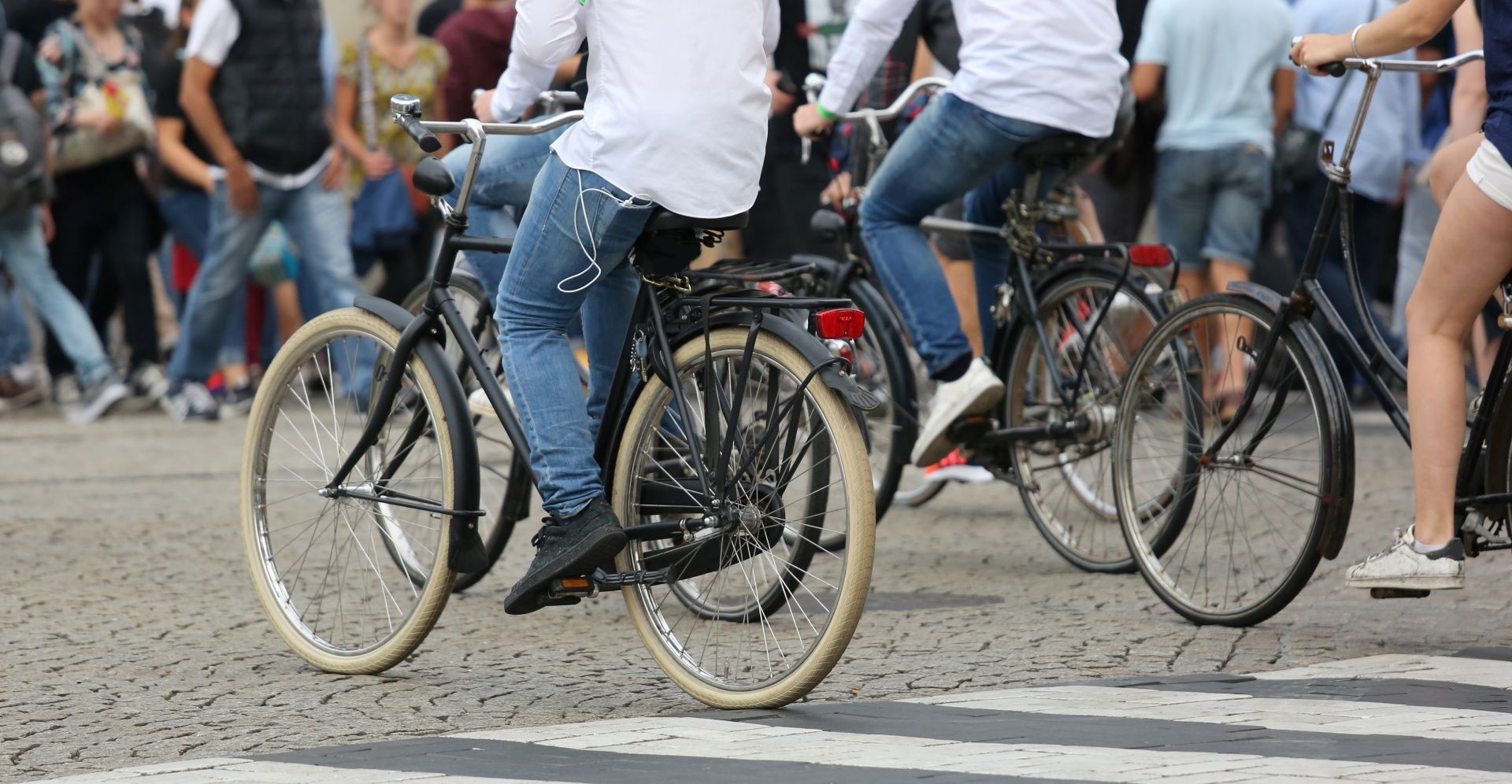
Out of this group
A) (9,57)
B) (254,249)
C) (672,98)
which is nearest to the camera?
(672,98)

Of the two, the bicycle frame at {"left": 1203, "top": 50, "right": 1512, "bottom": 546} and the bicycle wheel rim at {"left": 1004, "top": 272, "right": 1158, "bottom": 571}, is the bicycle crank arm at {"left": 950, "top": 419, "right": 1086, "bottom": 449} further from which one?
the bicycle frame at {"left": 1203, "top": 50, "right": 1512, "bottom": 546}

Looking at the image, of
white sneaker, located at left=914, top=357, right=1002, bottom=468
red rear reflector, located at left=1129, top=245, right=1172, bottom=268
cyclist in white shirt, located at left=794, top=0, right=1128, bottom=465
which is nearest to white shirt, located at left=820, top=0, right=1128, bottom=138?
cyclist in white shirt, located at left=794, top=0, right=1128, bottom=465

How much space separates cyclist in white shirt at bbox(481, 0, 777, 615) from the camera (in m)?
4.41

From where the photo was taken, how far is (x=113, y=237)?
11.9 metres

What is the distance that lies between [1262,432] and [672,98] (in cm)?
185

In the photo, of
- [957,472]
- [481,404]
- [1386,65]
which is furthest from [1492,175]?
[957,472]

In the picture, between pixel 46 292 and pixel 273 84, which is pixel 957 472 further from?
pixel 46 292

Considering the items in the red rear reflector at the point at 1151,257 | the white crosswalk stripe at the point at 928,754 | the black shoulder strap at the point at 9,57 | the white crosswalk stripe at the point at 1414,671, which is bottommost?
the white crosswalk stripe at the point at 928,754

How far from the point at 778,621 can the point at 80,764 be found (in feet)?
4.79

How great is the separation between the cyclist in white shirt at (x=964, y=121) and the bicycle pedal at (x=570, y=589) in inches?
76.4

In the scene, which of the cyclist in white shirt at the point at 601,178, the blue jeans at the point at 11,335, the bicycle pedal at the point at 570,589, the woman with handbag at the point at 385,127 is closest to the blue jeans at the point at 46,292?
the blue jeans at the point at 11,335

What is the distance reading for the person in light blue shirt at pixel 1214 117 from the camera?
9.73 metres

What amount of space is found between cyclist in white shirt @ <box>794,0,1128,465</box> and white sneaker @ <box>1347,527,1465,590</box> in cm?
152

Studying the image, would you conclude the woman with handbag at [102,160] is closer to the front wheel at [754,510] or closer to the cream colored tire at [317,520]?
the cream colored tire at [317,520]
